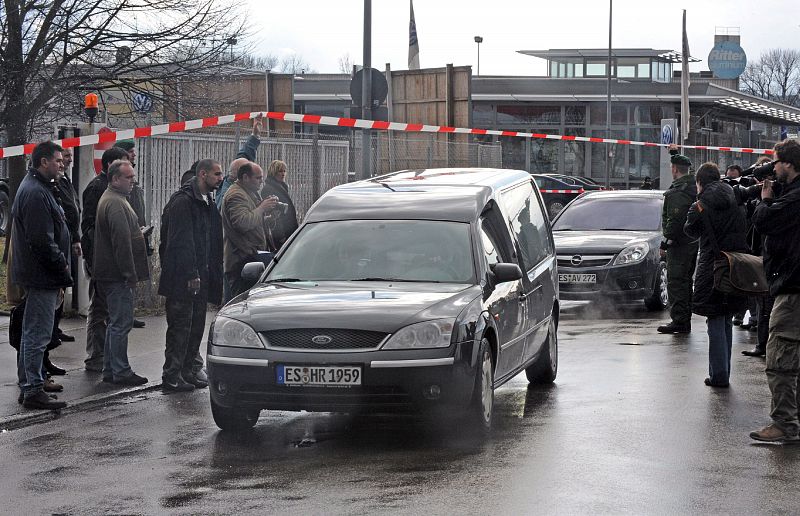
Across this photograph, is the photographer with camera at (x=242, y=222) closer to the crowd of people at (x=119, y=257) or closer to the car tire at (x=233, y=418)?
the crowd of people at (x=119, y=257)

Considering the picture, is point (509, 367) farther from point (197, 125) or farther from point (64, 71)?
point (64, 71)

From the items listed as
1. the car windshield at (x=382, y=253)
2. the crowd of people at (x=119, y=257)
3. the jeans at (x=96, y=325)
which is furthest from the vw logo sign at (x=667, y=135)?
the car windshield at (x=382, y=253)

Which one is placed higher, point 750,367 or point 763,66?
point 763,66

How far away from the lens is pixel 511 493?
21.4 ft

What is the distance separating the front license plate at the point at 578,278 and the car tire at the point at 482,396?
8.24 m

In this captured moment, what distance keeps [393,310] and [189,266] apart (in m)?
2.81

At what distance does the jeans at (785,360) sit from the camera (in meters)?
8.05

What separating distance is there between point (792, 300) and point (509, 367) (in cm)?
200

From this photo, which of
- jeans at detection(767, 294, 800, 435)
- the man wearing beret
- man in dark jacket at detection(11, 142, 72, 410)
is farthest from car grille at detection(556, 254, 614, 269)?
Answer: man in dark jacket at detection(11, 142, 72, 410)

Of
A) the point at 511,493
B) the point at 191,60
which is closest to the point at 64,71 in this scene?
the point at 191,60

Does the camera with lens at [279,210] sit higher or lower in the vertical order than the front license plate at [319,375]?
higher

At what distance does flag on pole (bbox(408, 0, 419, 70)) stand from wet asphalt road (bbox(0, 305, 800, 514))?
19.8 metres

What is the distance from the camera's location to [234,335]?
316 inches

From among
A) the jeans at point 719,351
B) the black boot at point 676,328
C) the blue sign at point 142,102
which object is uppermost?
the blue sign at point 142,102
